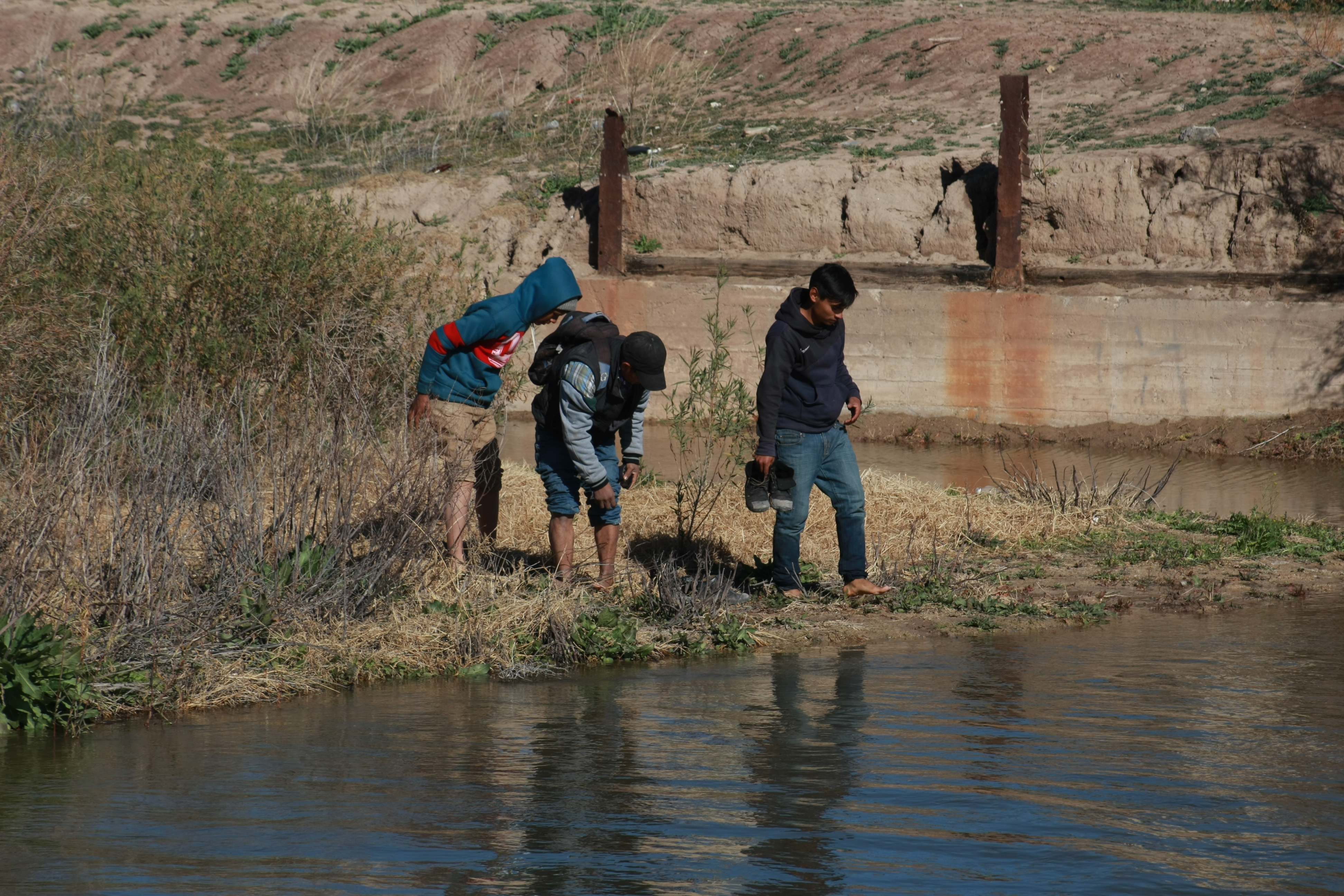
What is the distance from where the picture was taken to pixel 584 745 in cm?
514

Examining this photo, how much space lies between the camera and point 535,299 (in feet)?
22.4

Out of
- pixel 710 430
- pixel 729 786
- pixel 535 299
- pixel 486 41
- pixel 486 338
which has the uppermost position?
pixel 486 41

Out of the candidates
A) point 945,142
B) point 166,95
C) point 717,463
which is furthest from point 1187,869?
point 166,95

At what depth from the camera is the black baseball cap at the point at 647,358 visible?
6531mm

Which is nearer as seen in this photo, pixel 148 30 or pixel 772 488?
pixel 772 488

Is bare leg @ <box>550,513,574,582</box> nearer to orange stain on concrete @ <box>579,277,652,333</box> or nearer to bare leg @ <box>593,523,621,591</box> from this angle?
bare leg @ <box>593,523,621,591</box>

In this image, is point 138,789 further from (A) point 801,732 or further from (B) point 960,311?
(B) point 960,311

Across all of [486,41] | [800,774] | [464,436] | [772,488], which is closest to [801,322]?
[772,488]

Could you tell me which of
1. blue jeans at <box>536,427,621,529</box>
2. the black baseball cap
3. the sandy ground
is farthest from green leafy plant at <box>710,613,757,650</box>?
the sandy ground

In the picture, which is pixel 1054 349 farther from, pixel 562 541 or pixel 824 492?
pixel 562 541

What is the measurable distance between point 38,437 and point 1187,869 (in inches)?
221

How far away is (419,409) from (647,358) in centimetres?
136

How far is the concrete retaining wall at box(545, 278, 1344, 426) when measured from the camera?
13.9m

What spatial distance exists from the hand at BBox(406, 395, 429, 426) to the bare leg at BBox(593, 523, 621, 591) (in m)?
1.07
